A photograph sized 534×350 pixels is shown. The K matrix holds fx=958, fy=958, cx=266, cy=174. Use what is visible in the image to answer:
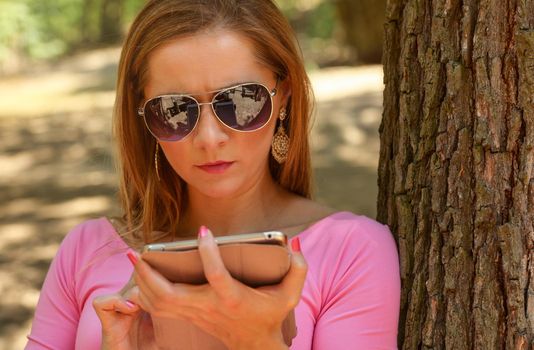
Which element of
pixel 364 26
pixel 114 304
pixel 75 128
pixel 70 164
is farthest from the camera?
pixel 364 26

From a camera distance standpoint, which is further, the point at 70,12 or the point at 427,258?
the point at 70,12

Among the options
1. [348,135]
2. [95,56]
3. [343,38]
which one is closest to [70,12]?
[95,56]

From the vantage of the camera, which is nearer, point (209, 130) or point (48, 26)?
point (209, 130)

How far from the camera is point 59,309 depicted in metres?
2.29

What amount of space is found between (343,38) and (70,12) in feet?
21.4

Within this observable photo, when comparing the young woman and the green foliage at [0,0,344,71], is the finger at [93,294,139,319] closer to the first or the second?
the young woman

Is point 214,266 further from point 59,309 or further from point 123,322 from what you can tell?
point 59,309

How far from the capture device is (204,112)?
6.73 feet

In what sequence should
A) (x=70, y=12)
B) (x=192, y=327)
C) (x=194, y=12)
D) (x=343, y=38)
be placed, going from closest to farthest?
(x=192, y=327)
(x=194, y=12)
(x=343, y=38)
(x=70, y=12)

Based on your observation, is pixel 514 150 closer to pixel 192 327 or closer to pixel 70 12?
pixel 192 327

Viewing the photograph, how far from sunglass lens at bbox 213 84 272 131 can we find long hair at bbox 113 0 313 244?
0.11 metres

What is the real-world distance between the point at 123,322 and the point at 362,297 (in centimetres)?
51

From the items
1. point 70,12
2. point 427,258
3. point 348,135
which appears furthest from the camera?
point 70,12

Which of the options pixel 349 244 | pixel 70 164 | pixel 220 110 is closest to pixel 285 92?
pixel 220 110
